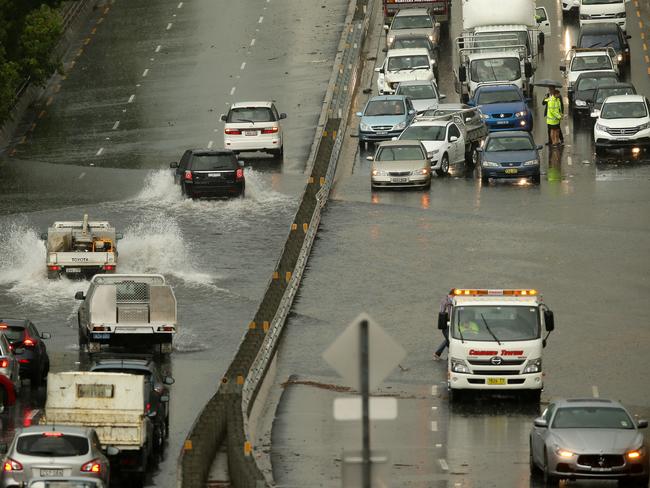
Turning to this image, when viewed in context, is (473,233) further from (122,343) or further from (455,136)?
(122,343)

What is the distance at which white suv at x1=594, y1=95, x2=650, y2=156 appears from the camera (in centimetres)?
5584

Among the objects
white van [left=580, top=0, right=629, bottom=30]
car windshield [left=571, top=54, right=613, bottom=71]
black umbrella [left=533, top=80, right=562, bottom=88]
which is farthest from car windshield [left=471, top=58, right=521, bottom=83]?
white van [left=580, top=0, right=629, bottom=30]

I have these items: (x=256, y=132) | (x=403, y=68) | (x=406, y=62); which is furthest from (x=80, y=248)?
(x=406, y=62)

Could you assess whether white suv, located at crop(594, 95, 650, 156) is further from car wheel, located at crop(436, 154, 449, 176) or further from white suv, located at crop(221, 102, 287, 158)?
white suv, located at crop(221, 102, 287, 158)

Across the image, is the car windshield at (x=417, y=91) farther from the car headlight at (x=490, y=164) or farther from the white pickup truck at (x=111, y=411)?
the white pickup truck at (x=111, y=411)

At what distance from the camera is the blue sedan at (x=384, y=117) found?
5788cm

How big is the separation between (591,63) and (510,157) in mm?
13136

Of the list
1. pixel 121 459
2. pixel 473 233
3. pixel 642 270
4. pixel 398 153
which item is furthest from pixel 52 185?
pixel 121 459

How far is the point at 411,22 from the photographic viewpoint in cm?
7062

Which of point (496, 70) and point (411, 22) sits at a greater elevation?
point (411, 22)

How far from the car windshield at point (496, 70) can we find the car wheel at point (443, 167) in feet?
29.2

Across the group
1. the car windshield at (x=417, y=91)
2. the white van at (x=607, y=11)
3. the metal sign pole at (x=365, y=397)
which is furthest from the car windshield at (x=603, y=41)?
the metal sign pole at (x=365, y=397)

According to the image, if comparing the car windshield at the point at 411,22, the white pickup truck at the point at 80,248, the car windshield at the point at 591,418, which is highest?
the car windshield at the point at 411,22

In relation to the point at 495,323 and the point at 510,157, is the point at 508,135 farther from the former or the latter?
the point at 495,323
